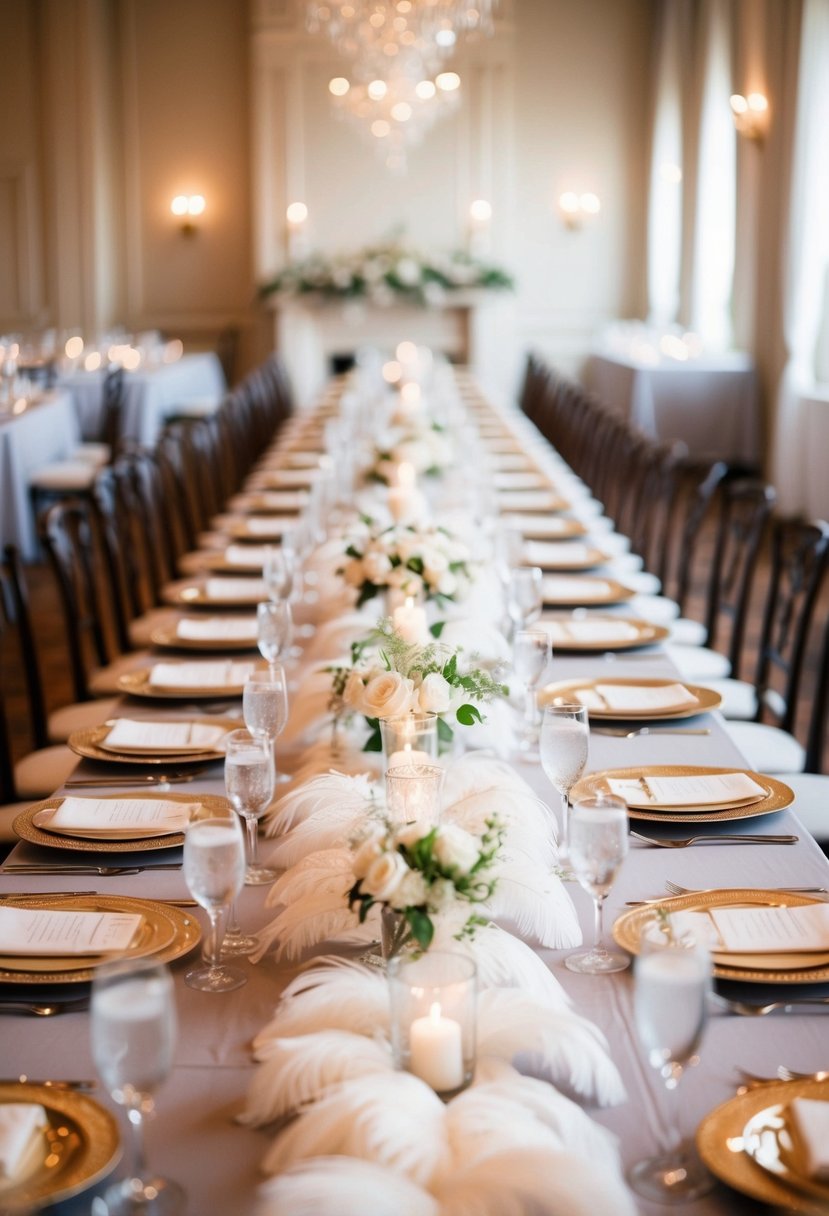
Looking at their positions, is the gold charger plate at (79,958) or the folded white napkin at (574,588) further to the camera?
the folded white napkin at (574,588)

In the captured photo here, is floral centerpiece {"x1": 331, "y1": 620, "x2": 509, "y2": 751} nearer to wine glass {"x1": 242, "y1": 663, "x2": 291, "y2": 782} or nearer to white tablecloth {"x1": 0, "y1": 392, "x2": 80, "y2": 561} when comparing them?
wine glass {"x1": 242, "y1": 663, "x2": 291, "y2": 782}

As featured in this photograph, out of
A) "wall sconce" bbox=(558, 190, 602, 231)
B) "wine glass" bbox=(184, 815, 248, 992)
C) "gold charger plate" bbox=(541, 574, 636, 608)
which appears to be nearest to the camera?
"wine glass" bbox=(184, 815, 248, 992)

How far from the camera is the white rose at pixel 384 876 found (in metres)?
1.34

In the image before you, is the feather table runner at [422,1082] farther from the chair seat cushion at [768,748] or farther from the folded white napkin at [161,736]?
the chair seat cushion at [768,748]

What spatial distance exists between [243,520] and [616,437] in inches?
87.5

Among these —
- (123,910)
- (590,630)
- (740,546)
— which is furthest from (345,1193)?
(740,546)

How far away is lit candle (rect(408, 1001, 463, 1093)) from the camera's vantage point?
1.30 metres

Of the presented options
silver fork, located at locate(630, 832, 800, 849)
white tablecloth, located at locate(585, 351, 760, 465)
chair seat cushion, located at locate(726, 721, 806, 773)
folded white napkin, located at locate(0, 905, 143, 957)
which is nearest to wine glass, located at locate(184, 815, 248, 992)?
folded white napkin, located at locate(0, 905, 143, 957)

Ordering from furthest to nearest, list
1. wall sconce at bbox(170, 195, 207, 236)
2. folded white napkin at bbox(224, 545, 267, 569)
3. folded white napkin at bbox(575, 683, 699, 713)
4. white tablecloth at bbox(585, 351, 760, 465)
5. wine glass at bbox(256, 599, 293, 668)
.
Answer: wall sconce at bbox(170, 195, 207, 236) < white tablecloth at bbox(585, 351, 760, 465) < folded white napkin at bbox(224, 545, 267, 569) < folded white napkin at bbox(575, 683, 699, 713) < wine glass at bbox(256, 599, 293, 668)

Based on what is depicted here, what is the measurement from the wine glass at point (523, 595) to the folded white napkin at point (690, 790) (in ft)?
2.05

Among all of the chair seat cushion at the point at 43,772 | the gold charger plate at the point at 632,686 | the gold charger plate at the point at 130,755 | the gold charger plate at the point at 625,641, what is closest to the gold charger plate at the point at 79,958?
the gold charger plate at the point at 130,755

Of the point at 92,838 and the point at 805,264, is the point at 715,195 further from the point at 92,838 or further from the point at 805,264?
the point at 92,838

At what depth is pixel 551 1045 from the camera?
4.40 ft

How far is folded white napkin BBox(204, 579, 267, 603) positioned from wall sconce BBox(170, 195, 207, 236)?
35.3 ft
